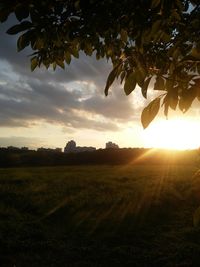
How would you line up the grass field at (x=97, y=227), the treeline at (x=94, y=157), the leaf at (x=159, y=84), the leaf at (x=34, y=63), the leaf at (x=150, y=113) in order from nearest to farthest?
1. the leaf at (x=150, y=113)
2. the leaf at (x=159, y=84)
3. the leaf at (x=34, y=63)
4. the grass field at (x=97, y=227)
5. the treeline at (x=94, y=157)

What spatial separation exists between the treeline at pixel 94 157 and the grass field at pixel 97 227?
31743 mm

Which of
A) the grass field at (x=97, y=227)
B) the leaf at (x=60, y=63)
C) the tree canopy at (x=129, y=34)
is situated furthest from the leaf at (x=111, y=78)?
the grass field at (x=97, y=227)

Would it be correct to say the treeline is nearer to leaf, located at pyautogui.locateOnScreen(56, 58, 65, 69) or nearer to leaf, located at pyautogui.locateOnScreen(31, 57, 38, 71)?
leaf, located at pyautogui.locateOnScreen(56, 58, 65, 69)

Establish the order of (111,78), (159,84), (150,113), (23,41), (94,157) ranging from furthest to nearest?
(94,157), (23,41), (159,84), (111,78), (150,113)

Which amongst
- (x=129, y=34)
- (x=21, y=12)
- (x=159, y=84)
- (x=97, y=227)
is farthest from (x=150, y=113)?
(x=97, y=227)

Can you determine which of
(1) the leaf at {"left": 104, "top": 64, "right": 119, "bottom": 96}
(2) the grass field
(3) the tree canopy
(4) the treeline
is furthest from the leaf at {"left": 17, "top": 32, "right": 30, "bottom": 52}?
(4) the treeline

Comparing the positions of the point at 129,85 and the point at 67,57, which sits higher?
the point at 67,57

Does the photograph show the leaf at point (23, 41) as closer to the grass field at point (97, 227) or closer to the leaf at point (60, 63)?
Answer: the leaf at point (60, 63)

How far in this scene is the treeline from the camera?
59.6m

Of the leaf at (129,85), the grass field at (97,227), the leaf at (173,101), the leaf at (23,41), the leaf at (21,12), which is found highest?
the leaf at (21,12)

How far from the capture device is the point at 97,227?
16859 mm

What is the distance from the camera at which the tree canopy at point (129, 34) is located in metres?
2.70

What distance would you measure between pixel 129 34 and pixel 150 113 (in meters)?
2.76

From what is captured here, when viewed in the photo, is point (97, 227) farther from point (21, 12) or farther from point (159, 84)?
point (159, 84)
